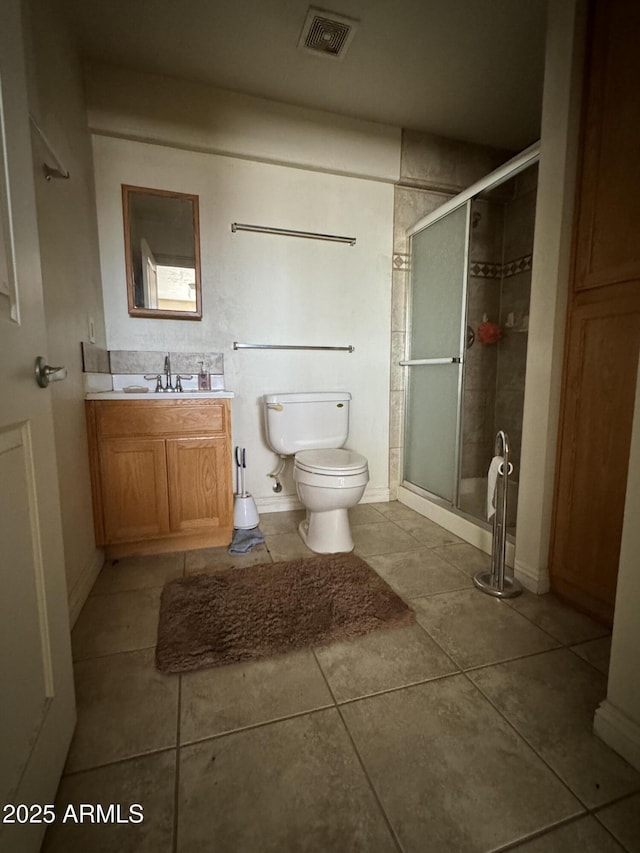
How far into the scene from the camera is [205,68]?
6.01 feet

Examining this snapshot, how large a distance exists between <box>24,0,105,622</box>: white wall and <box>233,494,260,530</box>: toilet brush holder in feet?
2.12

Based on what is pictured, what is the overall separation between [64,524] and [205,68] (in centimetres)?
217

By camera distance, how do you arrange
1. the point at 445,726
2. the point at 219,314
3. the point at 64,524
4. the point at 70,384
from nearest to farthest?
the point at 445,726, the point at 64,524, the point at 70,384, the point at 219,314

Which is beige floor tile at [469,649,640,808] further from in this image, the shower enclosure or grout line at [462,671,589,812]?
the shower enclosure

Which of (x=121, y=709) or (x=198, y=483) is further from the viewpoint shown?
(x=198, y=483)

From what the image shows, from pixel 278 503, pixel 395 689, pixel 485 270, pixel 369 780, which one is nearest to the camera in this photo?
pixel 369 780

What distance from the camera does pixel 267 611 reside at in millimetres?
1352

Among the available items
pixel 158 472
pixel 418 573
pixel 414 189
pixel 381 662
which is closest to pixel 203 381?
pixel 158 472

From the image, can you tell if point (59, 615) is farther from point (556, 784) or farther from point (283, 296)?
point (283, 296)

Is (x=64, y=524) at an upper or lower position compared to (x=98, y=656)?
upper

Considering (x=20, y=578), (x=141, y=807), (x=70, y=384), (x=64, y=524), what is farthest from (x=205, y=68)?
(x=141, y=807)

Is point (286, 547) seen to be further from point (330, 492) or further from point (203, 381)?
point (203, 381)

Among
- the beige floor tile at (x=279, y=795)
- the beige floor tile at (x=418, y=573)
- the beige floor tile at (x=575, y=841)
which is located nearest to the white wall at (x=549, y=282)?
the beige floor tile at (x=418, y=573)

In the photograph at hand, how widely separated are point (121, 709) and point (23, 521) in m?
0.63
